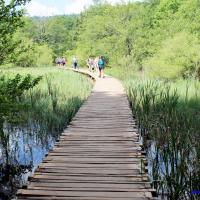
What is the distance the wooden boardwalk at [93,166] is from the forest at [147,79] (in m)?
0.49

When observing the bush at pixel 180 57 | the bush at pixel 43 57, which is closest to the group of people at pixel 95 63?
the bush at pixel 180 57

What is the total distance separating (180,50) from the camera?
24.3 meters

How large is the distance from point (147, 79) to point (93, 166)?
11.5 m

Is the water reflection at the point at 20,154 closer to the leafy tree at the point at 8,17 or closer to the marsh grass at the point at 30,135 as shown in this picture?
the marsh grass at the point at 30,135

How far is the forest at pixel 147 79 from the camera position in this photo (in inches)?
256

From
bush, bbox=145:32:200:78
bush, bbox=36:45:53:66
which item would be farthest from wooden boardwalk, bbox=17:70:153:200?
bush, bbox=36:45:53:66

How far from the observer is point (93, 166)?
21.2ft

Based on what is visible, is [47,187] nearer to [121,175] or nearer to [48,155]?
[121,175]

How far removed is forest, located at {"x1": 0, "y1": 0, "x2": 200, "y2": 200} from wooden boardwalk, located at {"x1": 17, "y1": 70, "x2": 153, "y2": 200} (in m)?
0.49

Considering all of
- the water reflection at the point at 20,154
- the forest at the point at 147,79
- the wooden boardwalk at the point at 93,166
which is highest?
the forest at the point at 147,79

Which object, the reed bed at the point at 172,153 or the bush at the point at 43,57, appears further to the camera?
the bush at the point at 43,57

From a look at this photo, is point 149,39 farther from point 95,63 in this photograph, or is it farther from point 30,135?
point 30,135

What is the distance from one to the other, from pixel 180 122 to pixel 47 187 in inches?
147

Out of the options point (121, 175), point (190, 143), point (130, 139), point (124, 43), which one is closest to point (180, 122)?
point (130, 139)
